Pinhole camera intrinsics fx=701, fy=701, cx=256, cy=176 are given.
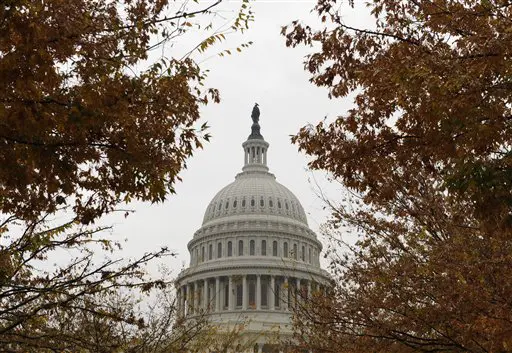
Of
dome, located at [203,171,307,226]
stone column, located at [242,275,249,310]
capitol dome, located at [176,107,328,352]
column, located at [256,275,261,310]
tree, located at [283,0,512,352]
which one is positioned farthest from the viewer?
dome, located at [203,171,307,226]

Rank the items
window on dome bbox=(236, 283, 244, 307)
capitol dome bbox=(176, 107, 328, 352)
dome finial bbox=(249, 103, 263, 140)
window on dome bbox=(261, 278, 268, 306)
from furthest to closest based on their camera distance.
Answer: dome finial bbox=(249, 103, 263, 140), window on dome bbox=(236, 283, 244, 307), window on dome bbox=(261, 278, 268, 306), capitol dome bbox=(176, 107, 328, 352)

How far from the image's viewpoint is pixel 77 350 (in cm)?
1476

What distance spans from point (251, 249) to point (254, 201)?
8.95 m

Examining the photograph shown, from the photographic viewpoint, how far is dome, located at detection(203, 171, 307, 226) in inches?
4523

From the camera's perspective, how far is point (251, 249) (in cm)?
11094

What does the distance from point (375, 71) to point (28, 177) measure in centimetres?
528

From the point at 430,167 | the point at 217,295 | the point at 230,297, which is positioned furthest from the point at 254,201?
the point at 430,167

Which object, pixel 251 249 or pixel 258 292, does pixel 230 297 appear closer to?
pixel 258 292

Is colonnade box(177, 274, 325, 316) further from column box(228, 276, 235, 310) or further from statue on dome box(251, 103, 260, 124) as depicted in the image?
statue on dome box(251, 103, 260, 124)

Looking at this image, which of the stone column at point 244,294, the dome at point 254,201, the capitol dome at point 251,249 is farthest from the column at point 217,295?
the dome at point 254,201

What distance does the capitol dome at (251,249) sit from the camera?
332 feet

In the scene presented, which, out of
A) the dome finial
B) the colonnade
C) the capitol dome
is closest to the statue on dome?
the dome finial

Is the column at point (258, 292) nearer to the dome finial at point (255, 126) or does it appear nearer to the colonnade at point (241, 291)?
the colonnade at point (241, 291)

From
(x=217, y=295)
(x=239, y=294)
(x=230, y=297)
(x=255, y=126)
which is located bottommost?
(x=230, y=297)
